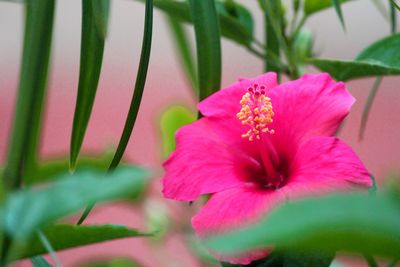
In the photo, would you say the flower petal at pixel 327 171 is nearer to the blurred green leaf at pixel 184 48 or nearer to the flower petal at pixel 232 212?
the flower petal at pixel 232 212

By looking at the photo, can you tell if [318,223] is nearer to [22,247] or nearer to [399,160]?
[22,247]

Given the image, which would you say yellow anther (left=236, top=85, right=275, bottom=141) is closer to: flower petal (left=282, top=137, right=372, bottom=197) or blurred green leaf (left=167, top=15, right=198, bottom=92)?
flower petal (left=282, top=137, right=372, bottom=197)

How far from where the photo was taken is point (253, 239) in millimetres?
175

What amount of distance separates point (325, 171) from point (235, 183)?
0.06 meters

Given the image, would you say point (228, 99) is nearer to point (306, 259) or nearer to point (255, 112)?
point (255, 112)

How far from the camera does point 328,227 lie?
176mm

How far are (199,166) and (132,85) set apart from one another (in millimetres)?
1774

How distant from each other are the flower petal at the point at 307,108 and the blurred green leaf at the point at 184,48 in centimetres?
29

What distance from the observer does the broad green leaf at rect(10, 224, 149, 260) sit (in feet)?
1.12

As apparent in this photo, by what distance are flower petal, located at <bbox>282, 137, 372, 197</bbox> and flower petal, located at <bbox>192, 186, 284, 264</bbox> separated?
0.02 metres

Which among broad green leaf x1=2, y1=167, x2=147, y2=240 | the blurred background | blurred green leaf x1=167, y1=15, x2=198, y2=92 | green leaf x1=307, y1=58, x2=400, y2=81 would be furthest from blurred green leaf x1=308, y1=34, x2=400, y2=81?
the blurred background

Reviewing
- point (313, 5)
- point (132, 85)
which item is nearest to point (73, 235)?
point (313, 5)

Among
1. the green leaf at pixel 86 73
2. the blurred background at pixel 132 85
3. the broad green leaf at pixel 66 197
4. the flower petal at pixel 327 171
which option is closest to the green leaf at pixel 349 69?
the flower petal at pixel 327 171

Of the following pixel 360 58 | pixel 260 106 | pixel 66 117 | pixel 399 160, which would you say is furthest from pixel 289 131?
pixel 66 117
